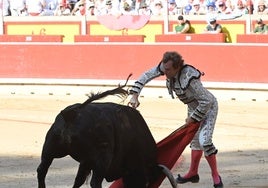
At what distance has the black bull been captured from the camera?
15.4ft

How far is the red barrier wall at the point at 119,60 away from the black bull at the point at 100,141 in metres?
9.38

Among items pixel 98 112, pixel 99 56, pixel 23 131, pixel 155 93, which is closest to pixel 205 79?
pixel 155 93

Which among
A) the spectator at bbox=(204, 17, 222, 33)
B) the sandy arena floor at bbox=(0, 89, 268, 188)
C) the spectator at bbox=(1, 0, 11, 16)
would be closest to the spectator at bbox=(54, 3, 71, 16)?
the spectator at bbox=(1, 0, 11, 16)

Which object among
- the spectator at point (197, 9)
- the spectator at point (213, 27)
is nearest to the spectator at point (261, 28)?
the spectator at point (213, 27)

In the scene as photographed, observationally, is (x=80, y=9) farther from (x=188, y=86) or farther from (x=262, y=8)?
(x=188, y=86)

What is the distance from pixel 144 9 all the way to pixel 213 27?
168 cm

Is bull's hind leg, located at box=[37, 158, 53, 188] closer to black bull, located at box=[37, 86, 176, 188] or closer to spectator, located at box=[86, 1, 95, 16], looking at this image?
black bull, located at box=[37, 86, 176, 188]

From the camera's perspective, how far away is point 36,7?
57.5ft

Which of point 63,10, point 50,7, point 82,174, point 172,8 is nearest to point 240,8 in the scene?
point 172,8

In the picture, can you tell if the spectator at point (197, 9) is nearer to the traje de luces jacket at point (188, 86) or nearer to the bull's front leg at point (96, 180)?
the traje de luces jacket at point (188, 86)

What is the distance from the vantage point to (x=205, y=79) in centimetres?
1475

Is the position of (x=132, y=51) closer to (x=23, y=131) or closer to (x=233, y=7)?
(x=233, y=7)

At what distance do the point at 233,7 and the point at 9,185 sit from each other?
32.3ft

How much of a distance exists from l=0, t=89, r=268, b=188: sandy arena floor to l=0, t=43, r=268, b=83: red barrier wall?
0.82m
